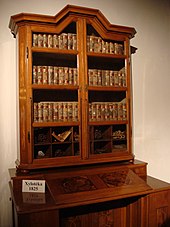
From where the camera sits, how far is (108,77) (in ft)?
7.03

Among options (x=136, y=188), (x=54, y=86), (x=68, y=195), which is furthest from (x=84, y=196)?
(x=54, y=86)

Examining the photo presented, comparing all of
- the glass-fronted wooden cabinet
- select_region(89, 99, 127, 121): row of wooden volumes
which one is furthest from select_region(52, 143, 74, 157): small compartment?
select_region(89, 99, 127, 121): row of wooden volumes

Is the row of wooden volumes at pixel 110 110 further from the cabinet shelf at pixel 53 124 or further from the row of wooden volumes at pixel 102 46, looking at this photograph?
the row of wooden volumes at pixel 102 46

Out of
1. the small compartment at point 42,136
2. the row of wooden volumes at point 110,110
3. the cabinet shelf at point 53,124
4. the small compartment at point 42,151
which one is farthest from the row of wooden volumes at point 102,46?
the small compartment at point 42,151

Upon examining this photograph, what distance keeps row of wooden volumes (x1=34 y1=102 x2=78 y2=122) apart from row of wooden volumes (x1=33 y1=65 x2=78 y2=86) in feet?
0.57

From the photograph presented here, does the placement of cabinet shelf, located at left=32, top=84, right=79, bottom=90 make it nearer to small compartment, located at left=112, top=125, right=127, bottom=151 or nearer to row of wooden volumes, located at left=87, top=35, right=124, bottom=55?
row of wooden volumes, located at left=87, top=35, right=124, bottom=55

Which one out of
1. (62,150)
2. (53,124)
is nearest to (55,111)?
(53,124)

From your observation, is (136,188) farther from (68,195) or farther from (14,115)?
(14,115)

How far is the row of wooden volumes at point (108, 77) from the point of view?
2076 mm

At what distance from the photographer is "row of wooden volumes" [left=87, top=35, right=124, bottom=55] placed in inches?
80.7

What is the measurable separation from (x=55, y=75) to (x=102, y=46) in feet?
1.64

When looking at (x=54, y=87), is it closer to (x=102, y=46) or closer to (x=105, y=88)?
(x=105, y=88)

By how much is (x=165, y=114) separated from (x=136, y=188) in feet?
4.02

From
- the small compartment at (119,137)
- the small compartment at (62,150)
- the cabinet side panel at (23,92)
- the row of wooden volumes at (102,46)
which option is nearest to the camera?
the cabinet side panel at (23,92)
